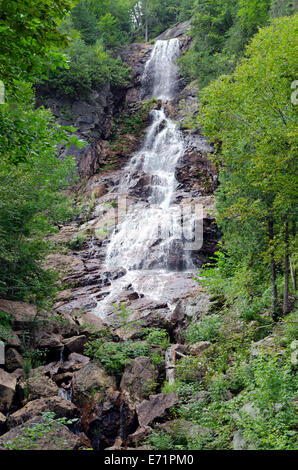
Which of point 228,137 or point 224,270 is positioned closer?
point 228,137

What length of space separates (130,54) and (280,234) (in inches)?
1472

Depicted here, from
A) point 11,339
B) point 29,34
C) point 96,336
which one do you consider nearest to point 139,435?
point 11,339

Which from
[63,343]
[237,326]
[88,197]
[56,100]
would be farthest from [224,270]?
[56,100]

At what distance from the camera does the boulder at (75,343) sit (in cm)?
1065

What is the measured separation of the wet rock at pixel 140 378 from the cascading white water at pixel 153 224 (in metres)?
5.88

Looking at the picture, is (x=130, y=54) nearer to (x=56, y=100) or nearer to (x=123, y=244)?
(x=56, y=100)

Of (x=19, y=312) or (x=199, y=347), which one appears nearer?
(x=199, y=347)

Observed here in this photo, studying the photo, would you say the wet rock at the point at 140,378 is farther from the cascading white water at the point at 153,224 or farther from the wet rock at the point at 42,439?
the cascading white water at the point at 153,224

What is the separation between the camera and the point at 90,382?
8711 mm

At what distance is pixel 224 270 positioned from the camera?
41.4 feet

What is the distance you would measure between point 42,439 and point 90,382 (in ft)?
9.75

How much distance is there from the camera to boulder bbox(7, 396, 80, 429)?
6.98 metres

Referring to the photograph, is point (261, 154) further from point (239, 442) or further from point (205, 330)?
point (239, 442)

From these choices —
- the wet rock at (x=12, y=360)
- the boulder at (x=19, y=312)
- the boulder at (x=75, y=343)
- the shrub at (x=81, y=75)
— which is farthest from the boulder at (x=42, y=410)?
the shrub at (x=81, y=75)
